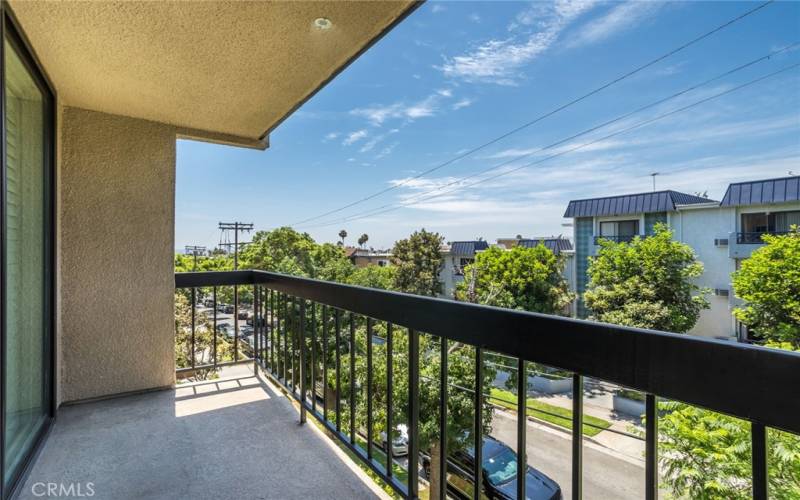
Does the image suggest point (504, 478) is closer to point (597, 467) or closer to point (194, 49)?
A: point (597, 467)

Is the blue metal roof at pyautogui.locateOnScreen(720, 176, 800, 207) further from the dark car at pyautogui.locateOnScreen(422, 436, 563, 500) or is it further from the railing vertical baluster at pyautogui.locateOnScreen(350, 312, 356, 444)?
the railing vertical baluster at pyautogui.locateOnScreen(350, 312, 356, 444)

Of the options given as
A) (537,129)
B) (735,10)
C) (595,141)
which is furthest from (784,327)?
(537,129)

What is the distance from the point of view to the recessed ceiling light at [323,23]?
5.02 ft

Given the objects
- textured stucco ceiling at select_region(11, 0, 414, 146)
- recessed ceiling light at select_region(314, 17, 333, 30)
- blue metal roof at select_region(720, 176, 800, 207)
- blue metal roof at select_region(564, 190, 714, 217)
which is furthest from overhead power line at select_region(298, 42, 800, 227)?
recessed ceiling light at select_region(314, 17, 333, 30)

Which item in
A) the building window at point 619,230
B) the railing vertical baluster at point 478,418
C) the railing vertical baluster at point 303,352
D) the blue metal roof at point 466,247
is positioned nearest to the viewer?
the railing vertical baluster at point 478,418

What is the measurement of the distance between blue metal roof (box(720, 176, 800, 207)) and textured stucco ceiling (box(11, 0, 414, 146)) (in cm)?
1707

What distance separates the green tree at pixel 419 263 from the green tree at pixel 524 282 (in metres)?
6.66

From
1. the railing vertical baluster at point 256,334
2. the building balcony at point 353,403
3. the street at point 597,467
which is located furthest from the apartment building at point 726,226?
the building balcony at point 353,403

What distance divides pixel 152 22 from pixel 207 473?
1956 millimetres

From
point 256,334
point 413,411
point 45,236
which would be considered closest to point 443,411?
point 413,411

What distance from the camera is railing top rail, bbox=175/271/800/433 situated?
0.51 meters

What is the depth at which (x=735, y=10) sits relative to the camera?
1569cm

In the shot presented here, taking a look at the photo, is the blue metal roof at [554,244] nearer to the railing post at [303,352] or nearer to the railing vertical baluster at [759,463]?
the railing post at [303,352]

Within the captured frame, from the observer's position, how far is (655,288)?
12797 mm
